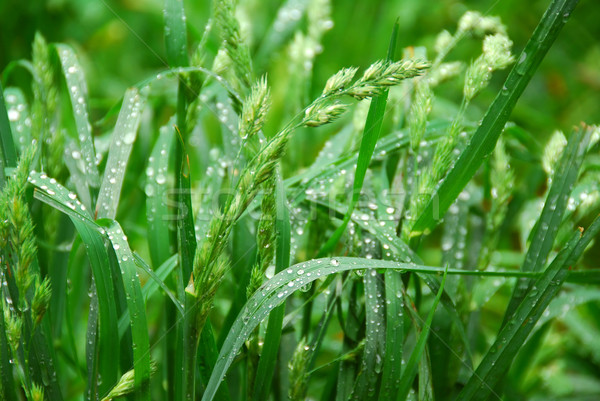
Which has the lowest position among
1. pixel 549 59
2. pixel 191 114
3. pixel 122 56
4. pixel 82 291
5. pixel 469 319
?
pixel 82 291

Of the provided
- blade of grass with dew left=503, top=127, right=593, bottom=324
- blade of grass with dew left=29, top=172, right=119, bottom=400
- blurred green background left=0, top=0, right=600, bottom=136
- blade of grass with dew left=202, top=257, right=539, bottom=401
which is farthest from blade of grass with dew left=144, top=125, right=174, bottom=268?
blurred green background left=0, top=0, right=600, bottom=136

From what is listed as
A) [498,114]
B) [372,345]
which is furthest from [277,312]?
[498,114]

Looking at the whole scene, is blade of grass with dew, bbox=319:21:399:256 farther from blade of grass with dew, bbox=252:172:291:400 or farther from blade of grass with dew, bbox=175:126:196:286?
blade of grass with dew, bbox=175:126:196:286

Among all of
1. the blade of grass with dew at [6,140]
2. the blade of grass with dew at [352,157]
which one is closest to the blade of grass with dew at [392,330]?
the blade of grass with dew at [352,157]

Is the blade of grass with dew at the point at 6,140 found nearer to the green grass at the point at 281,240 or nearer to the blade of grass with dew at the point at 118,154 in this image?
the green grass at the point at 281,240

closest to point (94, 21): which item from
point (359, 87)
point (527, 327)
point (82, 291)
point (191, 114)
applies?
point (82, 291)

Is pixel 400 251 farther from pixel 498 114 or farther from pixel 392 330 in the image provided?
pixel 498 114

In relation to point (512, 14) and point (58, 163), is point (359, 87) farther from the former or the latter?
point (512, 14)
